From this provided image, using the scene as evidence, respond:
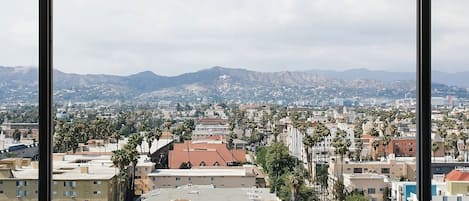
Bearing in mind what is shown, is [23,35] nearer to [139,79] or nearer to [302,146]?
[139,79]

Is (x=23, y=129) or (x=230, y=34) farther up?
(x=230, y=34)

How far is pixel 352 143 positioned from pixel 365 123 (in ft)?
0.28

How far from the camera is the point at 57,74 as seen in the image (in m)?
2.91

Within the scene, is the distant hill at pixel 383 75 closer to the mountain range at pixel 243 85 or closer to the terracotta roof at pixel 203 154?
the mountain range at pixel 243 85

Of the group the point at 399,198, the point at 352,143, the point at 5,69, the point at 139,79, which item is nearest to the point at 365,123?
the point at 352,143

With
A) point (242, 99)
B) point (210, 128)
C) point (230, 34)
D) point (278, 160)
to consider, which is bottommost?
point (278, 160)

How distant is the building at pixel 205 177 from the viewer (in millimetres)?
2920

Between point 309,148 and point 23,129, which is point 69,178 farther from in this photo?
point 309,148

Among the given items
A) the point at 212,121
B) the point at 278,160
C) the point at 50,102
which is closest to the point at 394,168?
the point at 278,160

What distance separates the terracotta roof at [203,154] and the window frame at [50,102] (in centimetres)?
44

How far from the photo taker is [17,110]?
2906mm

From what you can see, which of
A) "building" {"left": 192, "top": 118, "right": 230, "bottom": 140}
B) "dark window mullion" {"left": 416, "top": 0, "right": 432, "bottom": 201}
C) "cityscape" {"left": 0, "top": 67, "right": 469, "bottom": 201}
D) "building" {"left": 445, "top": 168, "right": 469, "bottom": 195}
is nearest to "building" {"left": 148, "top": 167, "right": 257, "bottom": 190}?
"cityscape" {"left": 0, "top": 67, "right": 469, "bottom": 201}

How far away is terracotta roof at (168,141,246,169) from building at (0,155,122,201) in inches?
8.7

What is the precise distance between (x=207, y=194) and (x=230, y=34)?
570mm
